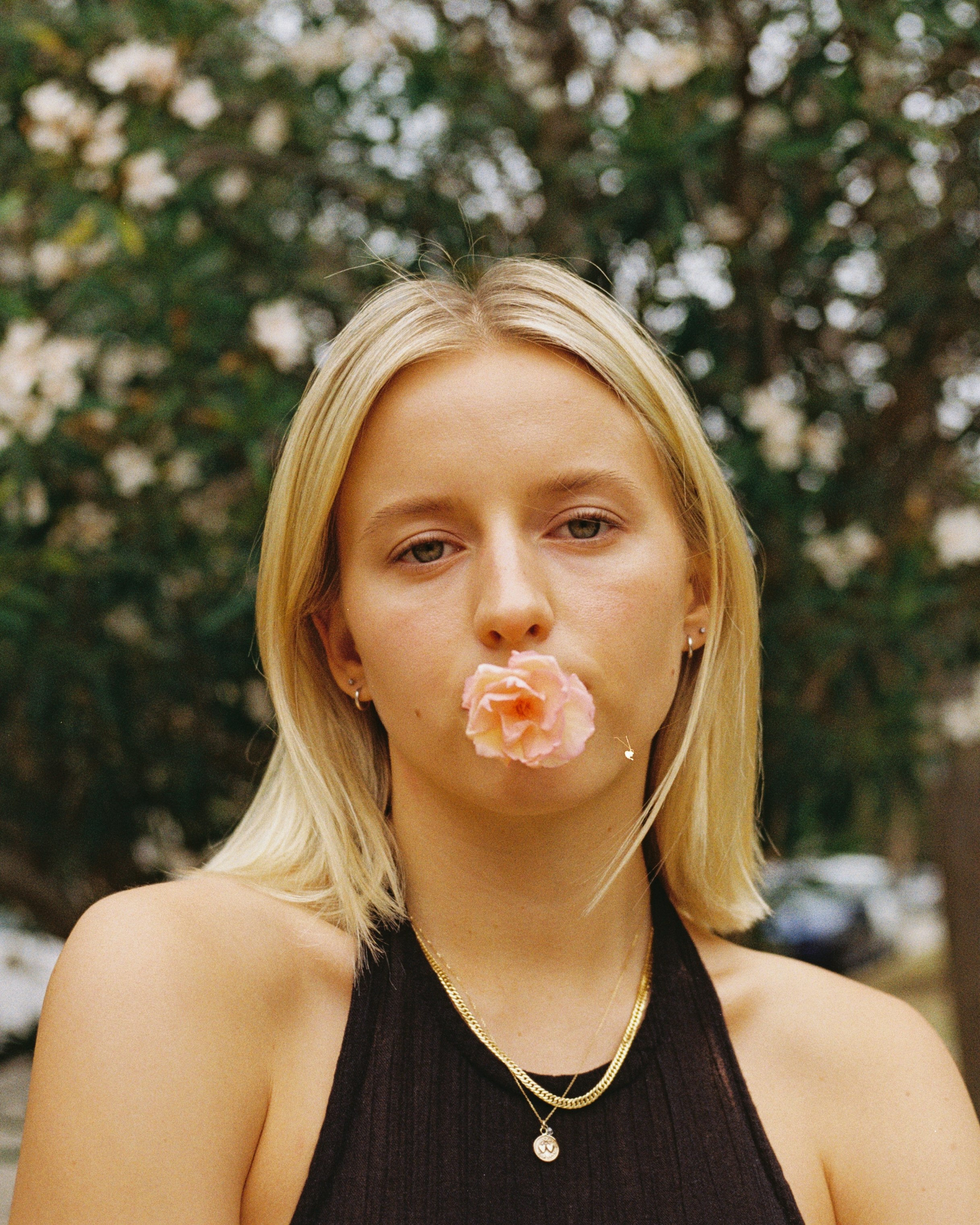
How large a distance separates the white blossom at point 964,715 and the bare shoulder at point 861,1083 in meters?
1.96

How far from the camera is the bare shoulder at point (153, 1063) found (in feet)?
4.46

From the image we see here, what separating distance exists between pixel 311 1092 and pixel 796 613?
6.81 ft

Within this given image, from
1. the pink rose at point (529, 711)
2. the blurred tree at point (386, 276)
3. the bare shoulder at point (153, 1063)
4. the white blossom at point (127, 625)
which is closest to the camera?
the bare shoulder at point (153, 1063)

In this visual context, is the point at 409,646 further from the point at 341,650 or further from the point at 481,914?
the point at 481,914

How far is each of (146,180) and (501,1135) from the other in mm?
2499

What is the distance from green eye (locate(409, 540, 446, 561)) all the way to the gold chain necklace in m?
0.51

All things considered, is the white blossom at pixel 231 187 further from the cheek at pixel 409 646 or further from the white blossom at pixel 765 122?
the cheek at pixel 409 646

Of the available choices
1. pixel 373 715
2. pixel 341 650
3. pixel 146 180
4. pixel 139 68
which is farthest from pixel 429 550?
pixel 139 68

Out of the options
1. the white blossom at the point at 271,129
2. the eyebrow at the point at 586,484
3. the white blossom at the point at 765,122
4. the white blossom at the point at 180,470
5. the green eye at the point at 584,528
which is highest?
the white blossom at the point at 765,122

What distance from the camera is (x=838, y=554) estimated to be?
3.32 m

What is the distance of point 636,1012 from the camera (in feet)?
5.78

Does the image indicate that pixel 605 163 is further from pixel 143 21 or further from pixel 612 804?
pixel 612 804

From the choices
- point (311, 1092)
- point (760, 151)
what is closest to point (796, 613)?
point (760, 151)

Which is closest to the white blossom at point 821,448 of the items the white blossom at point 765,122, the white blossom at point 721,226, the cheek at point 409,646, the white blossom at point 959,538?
the white blossom at point 959,538
